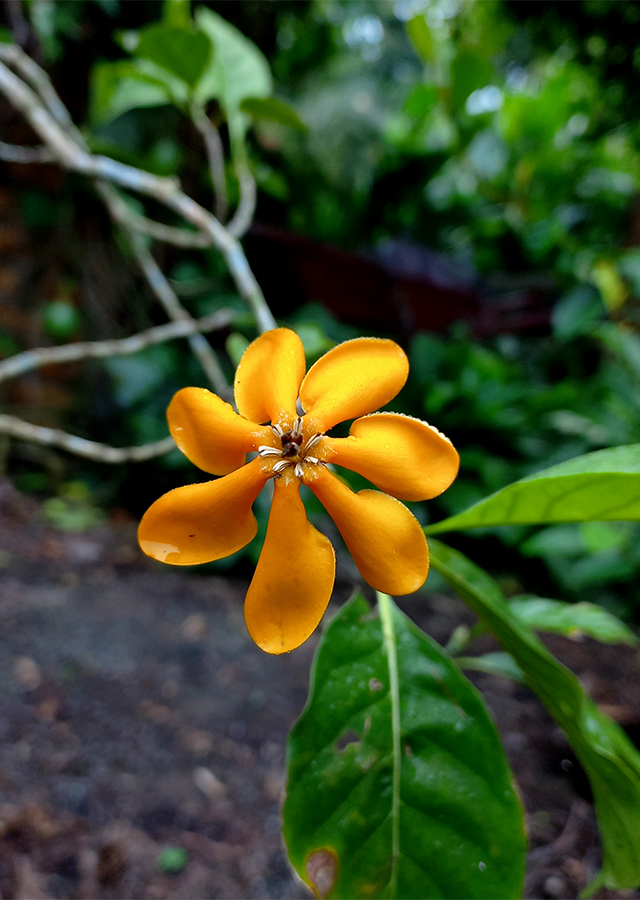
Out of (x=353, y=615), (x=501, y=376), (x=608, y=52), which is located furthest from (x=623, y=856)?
(x=608, y=52)

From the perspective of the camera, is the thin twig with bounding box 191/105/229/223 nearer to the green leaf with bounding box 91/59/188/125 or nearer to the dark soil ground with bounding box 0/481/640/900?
the green leaf with bounding box 91/59/188/125

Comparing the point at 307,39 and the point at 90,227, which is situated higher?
the point at 307,39

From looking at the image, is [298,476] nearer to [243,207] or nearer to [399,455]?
[399,455]

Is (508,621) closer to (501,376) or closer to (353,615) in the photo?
(353,615)

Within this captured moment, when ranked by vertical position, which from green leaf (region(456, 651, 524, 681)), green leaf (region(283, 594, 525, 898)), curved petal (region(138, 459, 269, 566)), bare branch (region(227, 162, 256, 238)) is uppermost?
bare branch (region(227, 162, 256, 238))

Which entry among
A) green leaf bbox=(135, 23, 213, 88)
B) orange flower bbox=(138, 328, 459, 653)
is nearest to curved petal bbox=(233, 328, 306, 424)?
orange flower bbox=(138, 328, 459, 653)

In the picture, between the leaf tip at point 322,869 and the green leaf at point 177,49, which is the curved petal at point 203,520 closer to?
the leaf tip at point 322,869
